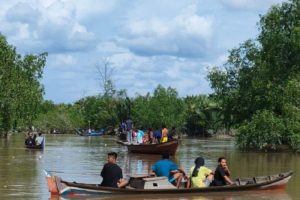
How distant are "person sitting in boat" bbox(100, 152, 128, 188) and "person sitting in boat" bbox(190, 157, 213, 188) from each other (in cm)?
211

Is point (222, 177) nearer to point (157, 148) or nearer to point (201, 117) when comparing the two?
point (157, 148)

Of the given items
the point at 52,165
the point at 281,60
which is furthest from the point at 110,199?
the point at 281,60

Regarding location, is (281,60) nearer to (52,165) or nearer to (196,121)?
(52,165)

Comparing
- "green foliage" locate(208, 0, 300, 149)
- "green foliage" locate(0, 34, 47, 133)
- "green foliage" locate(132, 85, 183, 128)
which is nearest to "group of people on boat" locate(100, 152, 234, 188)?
"green foliage" locate(208, 0, 300, 149)

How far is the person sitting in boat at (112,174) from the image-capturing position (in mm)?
16406

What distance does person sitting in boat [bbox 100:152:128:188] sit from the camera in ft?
53.8

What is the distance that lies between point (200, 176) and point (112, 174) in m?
2.64

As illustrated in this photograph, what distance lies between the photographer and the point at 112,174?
54.0ft

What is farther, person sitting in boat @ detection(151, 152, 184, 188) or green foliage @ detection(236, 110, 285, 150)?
green foliage @ detection(236, 110, 285, 150)

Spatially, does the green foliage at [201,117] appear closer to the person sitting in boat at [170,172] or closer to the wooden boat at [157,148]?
the wooden boat at [157,148]

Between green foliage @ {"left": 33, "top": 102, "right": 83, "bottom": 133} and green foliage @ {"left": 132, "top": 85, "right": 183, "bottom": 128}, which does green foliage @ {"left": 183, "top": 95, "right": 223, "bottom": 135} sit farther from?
green foliage @ {"left": 33, "top": 102, "right": 83, "bottom": 133}

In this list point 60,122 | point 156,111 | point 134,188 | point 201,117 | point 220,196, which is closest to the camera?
point 134,188

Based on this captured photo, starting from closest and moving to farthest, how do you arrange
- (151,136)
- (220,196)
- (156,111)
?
1. (220,196)
2. (151,136)
3. (156,111)

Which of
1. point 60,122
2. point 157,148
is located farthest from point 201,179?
point 60,122
